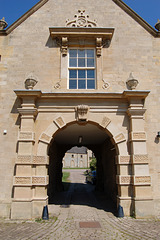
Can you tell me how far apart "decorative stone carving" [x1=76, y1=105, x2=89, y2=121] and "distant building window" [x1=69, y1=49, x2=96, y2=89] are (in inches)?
47.0

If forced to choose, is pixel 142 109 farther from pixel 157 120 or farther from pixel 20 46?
pixel 20 46

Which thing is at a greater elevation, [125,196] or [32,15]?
[32,15]

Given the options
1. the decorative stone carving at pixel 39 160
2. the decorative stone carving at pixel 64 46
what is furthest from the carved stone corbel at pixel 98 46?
the decorative stone carving at pixel 39 160

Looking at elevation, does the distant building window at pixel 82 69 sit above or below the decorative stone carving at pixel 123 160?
above

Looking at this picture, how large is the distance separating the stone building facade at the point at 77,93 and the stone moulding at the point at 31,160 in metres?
0.04

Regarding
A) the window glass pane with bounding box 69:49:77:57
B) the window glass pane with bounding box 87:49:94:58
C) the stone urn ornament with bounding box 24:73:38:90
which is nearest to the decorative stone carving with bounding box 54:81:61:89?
the stone urn ornament with bounding box 24:73:38:90

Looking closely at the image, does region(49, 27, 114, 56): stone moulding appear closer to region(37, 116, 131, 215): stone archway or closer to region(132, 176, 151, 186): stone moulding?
region(37, 116, 131, 215): stone archway

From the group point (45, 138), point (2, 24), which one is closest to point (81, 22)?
point (2, 24)

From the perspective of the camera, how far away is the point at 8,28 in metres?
9.22

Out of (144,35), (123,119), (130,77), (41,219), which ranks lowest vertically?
(41,219)

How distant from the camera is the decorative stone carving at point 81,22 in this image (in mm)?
9305

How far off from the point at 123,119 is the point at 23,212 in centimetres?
533

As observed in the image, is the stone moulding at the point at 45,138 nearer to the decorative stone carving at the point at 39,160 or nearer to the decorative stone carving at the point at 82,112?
the decorative stone carving at the point at 39,160

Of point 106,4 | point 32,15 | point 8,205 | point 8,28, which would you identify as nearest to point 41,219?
point 8,205
